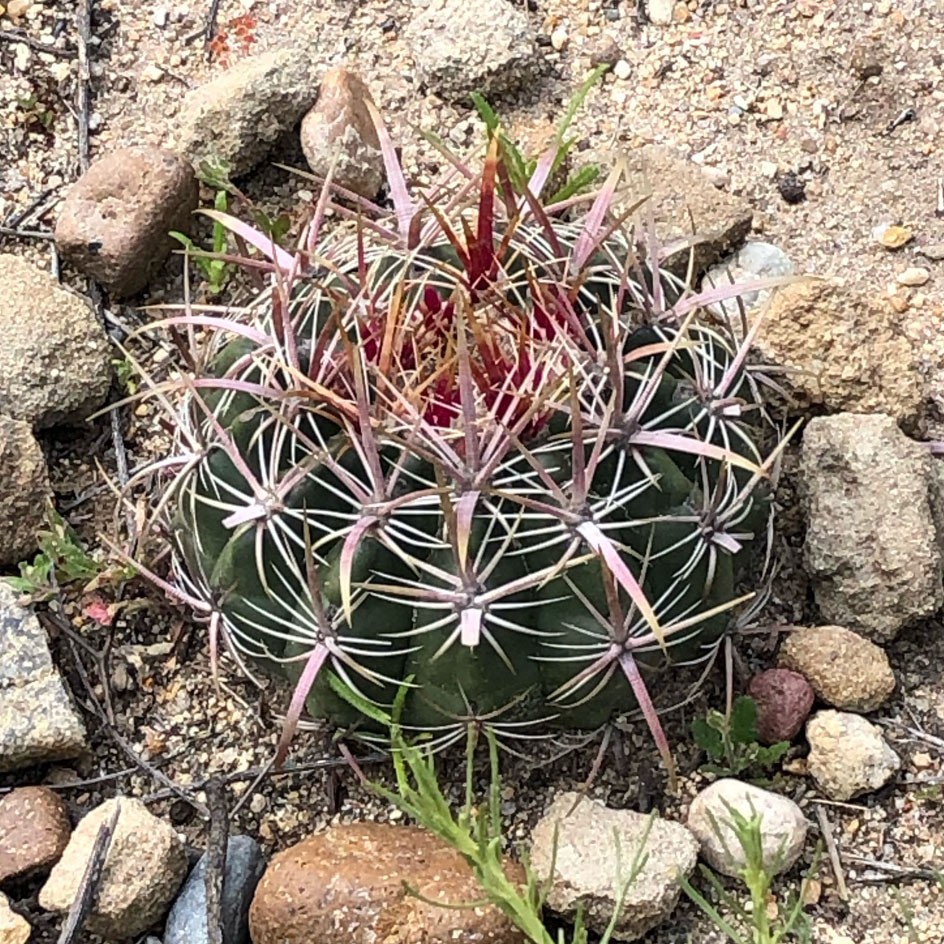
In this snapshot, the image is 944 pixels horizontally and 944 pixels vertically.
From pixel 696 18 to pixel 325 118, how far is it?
0.74 metres

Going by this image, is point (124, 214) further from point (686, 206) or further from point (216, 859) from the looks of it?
point (216, 859)

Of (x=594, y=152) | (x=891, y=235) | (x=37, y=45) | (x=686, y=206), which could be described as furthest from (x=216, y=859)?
(x=37, y=45)

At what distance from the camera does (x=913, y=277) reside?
2479mm

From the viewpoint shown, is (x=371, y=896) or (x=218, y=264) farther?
(x=218, y=264)

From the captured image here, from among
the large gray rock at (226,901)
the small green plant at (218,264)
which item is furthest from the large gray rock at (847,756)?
the small green plant at (218,264)

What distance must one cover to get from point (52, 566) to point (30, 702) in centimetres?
20

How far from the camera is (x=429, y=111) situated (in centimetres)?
271

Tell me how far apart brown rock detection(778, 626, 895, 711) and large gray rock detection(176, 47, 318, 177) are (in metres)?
1.23

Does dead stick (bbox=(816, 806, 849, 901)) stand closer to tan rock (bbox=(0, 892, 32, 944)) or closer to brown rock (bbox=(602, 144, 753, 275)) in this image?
brown rock (bbox=(602, 144, 753, 275))

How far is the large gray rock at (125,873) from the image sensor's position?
1938 millimetres

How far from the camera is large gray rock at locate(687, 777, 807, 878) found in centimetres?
195

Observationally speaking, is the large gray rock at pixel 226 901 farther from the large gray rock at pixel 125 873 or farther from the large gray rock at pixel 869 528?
the large gray rock at pixel 869 528

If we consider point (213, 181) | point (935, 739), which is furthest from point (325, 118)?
point (935, 739)

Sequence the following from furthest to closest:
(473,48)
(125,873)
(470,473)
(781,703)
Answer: (473,48) → (781,703) → (125,873) → (470,473)
